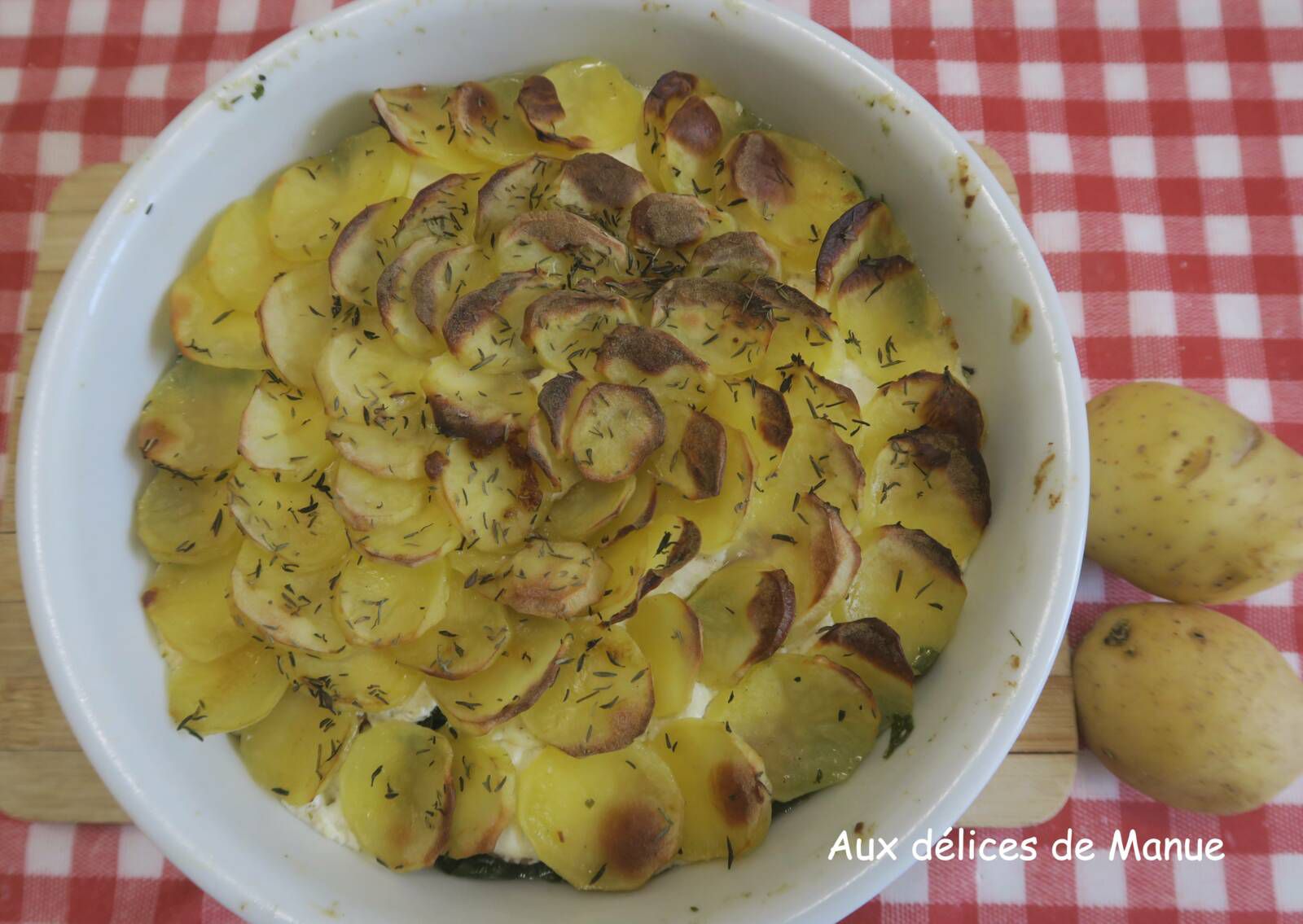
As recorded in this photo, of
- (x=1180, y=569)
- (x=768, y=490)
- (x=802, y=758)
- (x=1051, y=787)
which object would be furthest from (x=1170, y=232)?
(x=802, y=758)

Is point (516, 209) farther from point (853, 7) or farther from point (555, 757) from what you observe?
point (853, 7)

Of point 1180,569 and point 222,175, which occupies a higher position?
point 222,175

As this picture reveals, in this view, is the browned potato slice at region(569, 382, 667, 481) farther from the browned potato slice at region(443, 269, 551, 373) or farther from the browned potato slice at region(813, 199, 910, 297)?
the browned potato slice at region(813, 199, 910, 297)

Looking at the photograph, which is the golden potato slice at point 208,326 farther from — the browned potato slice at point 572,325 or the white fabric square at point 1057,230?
the white fabric square at point 1057,230

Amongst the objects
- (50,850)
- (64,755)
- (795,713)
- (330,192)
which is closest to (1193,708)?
(795,713)

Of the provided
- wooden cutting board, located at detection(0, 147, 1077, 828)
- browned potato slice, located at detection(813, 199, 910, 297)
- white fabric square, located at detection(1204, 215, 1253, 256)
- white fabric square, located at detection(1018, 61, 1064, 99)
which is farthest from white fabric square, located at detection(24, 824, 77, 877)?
white fabric square, located at detection(1204, 215, 1253, 256)

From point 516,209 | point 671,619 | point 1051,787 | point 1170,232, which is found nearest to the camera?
point 671,619
